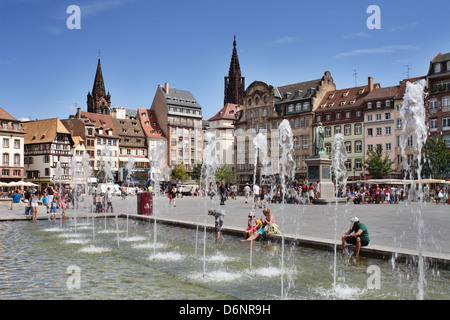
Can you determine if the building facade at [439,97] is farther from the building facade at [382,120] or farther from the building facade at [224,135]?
the building facade at [224,135]

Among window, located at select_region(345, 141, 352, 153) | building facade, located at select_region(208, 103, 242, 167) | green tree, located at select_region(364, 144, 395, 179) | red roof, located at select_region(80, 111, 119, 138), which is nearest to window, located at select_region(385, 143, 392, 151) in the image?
window, located at select_region(345, 141, 352, 153)

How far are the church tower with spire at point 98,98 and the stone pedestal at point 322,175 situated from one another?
98182 millimetres

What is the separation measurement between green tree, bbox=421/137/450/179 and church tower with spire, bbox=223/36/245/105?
333 feet

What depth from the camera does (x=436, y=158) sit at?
53.4m

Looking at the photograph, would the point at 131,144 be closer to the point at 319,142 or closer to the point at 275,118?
the point at 275,118

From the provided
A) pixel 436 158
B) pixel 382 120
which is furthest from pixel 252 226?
pixel 382 120

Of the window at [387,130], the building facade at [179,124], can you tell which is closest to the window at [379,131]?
the window at [387,130]

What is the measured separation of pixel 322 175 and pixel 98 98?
334 ft

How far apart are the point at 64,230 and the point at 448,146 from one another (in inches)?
2043

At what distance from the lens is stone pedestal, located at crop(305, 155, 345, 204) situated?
3212cm
